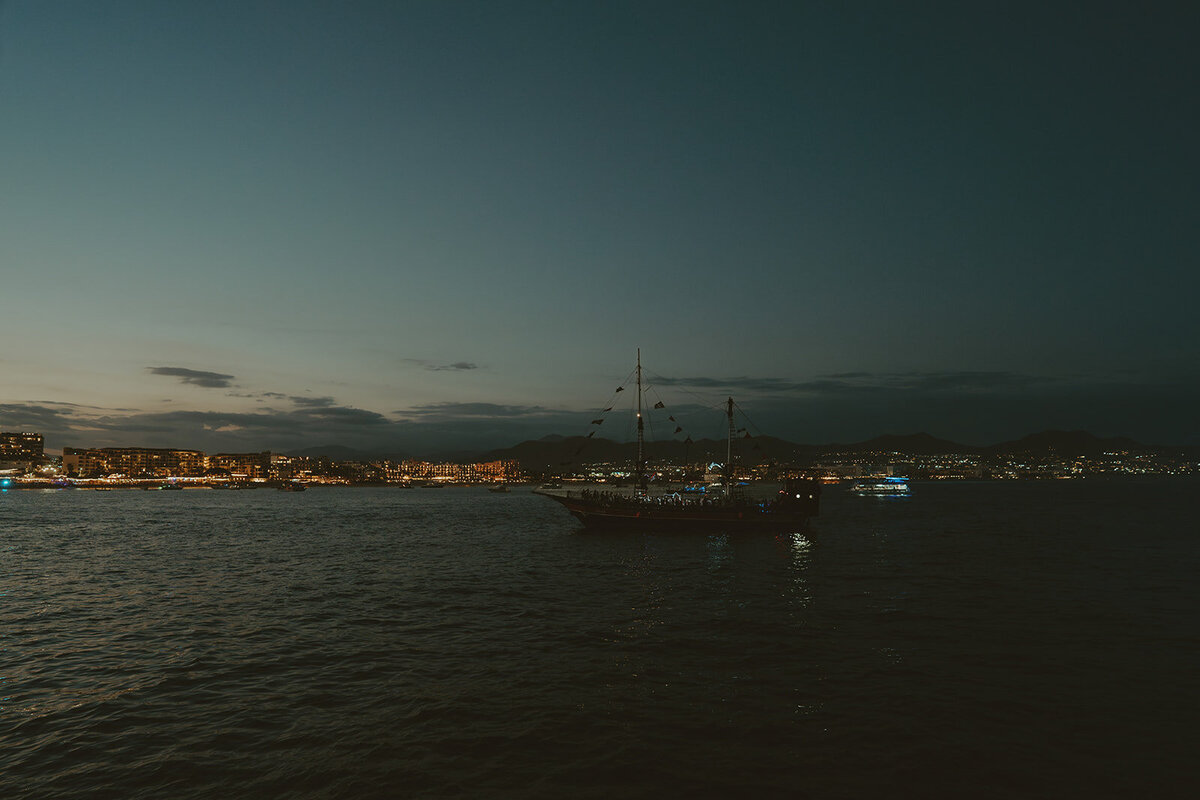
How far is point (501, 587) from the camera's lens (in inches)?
1237

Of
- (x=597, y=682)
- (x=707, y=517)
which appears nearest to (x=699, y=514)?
(x=707, y=517)

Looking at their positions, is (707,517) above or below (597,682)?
below

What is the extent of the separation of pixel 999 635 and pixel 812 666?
27.8 feet

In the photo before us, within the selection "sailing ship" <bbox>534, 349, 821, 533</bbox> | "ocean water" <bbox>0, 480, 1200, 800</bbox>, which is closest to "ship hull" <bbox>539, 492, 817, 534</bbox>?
"sailing ship" <bbox>534, 349, 821, 533</bbox>

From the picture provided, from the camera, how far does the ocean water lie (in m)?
11.4

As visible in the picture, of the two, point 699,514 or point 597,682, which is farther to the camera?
point 699,514

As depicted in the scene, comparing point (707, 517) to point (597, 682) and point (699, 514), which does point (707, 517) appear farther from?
point (597, 682)

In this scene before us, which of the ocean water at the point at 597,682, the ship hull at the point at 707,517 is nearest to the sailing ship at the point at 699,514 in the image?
the ship hull at the point at 707,517

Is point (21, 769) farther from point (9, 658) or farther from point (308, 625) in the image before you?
point (308, 625)

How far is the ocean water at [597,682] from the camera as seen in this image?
37.6ft

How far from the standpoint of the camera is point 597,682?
54.1 ft

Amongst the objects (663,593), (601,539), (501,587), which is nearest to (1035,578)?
(663,593)

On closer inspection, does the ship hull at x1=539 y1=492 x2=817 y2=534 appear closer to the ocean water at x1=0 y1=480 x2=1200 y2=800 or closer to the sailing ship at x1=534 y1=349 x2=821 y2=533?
the sailing ship at x1=534 y1=349 x2=821 y2=533

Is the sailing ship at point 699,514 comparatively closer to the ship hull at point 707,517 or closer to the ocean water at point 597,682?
the ship hull at point 707,517
